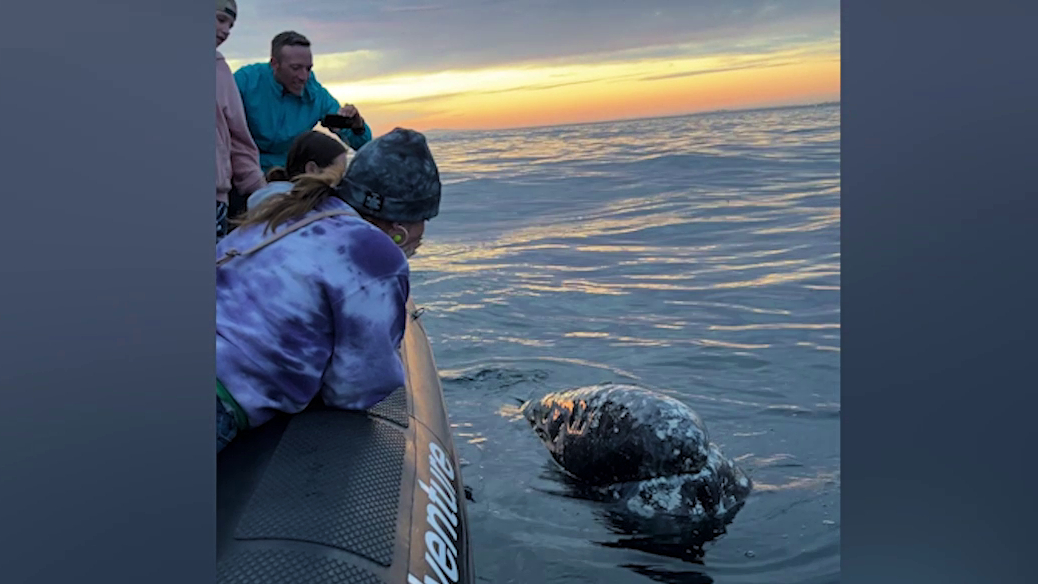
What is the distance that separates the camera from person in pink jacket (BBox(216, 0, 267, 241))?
4.32 m

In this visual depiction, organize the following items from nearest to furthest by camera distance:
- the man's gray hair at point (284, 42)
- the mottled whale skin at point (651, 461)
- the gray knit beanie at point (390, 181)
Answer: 1. the gray knit beanie at point (390, 181)
2. the mottled whale skin at point (651, 461)
3. the man's gray hair at point (284, 42)

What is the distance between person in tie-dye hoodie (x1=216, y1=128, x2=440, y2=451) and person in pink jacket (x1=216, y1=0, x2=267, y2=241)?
1.38m

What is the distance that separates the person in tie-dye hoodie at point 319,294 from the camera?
276cm

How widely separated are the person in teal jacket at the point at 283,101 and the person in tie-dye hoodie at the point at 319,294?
96.9 inches

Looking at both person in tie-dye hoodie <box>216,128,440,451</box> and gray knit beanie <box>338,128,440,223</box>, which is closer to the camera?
person in tie-dye hoodie <box>216,128,440,451</box>

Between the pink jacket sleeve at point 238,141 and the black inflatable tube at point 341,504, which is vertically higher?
the pink jacket sleeve at point 238,141

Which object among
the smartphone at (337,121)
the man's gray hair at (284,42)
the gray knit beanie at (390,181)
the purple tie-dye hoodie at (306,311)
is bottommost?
the purple tie-dye hoodie at (306,311)

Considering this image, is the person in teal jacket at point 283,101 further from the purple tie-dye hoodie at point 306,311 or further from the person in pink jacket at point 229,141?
the purple tie-dye hoodie at point 306,311
